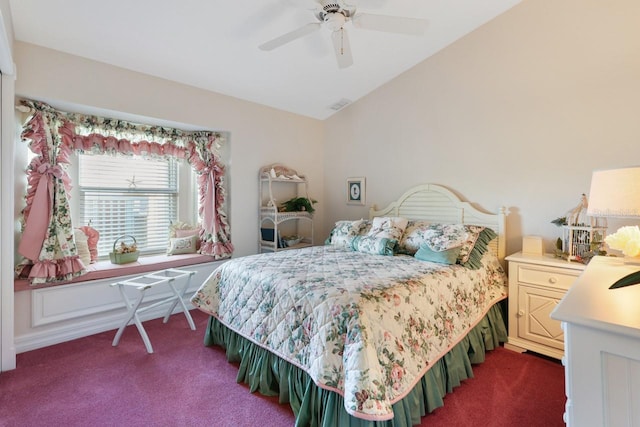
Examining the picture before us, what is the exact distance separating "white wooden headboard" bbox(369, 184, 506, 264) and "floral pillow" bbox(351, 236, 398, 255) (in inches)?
29.6

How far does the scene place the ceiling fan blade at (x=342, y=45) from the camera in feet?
7.26

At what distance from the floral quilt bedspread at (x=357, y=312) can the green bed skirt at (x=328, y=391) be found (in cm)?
9

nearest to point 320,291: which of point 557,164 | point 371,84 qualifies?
point 557,164

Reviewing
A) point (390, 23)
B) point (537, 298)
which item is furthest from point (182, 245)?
point (537, 298)

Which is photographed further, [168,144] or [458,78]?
[168,144]

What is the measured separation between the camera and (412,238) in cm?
290

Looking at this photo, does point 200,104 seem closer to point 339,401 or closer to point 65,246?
point 65,246

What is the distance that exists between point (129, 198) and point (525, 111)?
13.1ft

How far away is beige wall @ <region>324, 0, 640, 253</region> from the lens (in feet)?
7.66

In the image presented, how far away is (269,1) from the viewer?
228 centimetres

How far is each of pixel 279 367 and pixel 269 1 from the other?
2.49m

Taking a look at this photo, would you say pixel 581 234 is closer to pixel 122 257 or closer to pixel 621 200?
pixel 621 200

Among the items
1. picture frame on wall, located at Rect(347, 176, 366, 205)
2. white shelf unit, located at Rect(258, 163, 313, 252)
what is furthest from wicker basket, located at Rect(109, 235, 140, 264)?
picture frame on wall, located at Rect(347, 176, 366, 205)

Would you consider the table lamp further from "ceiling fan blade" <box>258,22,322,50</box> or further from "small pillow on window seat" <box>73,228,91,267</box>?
"small pillow on window seat" <box>73,228,91,267</box>
